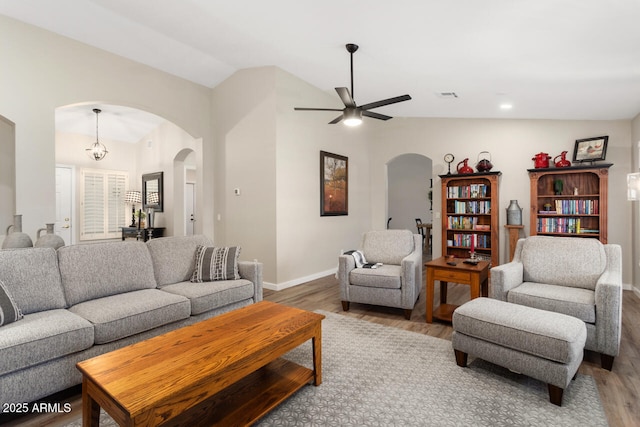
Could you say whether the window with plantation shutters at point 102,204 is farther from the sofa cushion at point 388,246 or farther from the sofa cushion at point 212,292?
the sofa cushion at point 388,246

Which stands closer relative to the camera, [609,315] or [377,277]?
[609,315]

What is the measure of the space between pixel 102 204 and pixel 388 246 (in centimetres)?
646

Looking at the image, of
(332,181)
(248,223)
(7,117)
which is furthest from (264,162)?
(7,117)

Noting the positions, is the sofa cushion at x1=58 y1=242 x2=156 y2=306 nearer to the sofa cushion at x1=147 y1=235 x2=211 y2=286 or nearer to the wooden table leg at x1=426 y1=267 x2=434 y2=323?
the sofa cushion at x1=147 y1=235 x2=211 y2=286

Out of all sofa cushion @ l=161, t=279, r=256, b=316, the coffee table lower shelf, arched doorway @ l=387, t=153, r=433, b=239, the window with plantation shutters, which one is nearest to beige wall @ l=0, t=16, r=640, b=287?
sofa cushion @ l=161, t=279, r=256, b=316

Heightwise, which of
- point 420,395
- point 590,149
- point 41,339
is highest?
point 590,149

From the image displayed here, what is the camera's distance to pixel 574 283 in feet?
9.70

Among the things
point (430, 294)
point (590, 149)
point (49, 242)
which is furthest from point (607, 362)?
point (49, 242)

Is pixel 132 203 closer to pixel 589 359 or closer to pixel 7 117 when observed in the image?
pixel 7 117

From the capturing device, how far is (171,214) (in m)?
6.96

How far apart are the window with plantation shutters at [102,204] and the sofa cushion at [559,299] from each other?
776cm

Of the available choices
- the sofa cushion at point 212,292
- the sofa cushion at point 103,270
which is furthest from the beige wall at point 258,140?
the sofa cushion at point 103,270

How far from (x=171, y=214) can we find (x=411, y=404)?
6.24m

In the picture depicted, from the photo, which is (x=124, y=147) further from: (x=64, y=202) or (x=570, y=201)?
(x=570, y=201)
